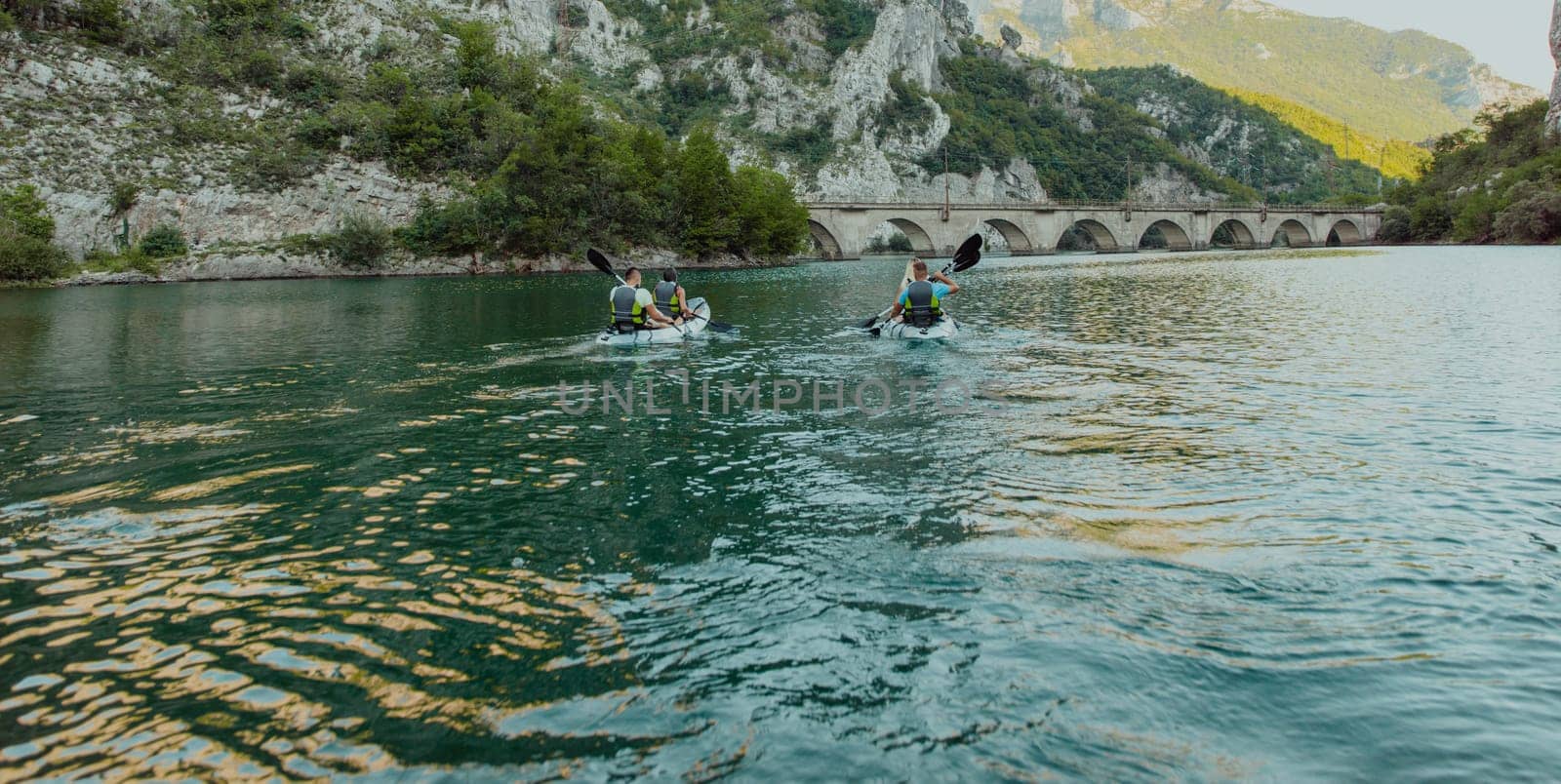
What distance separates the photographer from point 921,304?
A: 1980 centimetres

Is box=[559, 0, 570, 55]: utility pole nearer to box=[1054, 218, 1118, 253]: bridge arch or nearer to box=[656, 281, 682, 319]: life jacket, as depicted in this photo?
box=[1054, 218, 1118, 253]: bridge arch

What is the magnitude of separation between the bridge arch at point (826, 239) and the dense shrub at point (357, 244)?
45183 mm

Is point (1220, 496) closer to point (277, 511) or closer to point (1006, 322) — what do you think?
point (277, 511)

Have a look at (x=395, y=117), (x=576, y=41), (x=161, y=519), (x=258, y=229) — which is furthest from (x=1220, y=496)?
(x=576, y=41)

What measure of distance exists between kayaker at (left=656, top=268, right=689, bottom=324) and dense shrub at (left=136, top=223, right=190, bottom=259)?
52974mm

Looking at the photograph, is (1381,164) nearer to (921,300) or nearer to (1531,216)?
(1531,216)

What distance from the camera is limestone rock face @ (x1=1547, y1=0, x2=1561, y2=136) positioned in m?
100

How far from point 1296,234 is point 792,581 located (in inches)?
5660

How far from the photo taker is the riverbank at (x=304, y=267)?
5463 cm

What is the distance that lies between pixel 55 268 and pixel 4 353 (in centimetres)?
4168

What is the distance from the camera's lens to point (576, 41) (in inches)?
5079

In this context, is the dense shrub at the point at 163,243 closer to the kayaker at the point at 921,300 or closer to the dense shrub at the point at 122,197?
the dense shrub at the point at 122,197

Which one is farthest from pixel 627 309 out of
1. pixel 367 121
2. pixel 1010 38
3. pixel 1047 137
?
pixel 1010 38

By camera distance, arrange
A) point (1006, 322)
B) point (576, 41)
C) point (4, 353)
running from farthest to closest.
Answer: point (576, 41), point (1006, 322), point (4, 353)
